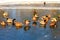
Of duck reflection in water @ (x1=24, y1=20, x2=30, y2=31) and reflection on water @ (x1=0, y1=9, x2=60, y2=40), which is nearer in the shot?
reflection on water @ (x1=0, y1=9, x2=60, y2=40)

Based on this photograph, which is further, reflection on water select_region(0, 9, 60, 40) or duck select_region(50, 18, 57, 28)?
duck select_region(50, 18, 57, 28)

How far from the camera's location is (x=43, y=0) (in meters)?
7.07

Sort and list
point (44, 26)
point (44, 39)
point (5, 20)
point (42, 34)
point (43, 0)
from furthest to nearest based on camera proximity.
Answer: point (43, 0)
point (5, 20)
point (44, 26)
point (42, 34)
point (44, 39)

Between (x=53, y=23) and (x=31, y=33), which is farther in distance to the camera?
(x=53, y=23)

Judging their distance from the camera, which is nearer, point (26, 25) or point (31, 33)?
point (31, 33)

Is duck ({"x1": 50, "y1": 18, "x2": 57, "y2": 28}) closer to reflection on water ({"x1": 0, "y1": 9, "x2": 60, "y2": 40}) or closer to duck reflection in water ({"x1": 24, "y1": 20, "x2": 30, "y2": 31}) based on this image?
reflection on water ({"x1": 0, "y1": 9, "x2": 60, "y2": 40})

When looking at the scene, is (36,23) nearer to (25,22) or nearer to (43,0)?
(25,22)

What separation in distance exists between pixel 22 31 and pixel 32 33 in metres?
0.18

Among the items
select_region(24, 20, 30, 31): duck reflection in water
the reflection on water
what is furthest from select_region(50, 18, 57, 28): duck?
select_region(24, 20, 30, 31): duck reflection in water

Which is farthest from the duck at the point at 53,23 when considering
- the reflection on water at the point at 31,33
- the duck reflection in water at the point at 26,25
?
the duck reflection in water at the point at 26,25

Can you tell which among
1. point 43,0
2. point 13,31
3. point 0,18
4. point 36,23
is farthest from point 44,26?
point 43,0

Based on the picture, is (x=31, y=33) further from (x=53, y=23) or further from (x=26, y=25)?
(x=53, y=23)

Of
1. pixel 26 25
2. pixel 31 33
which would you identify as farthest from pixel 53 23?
pixel 31 33

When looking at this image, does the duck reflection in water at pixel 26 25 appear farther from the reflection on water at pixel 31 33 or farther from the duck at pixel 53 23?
the duck at pixel 53 23
